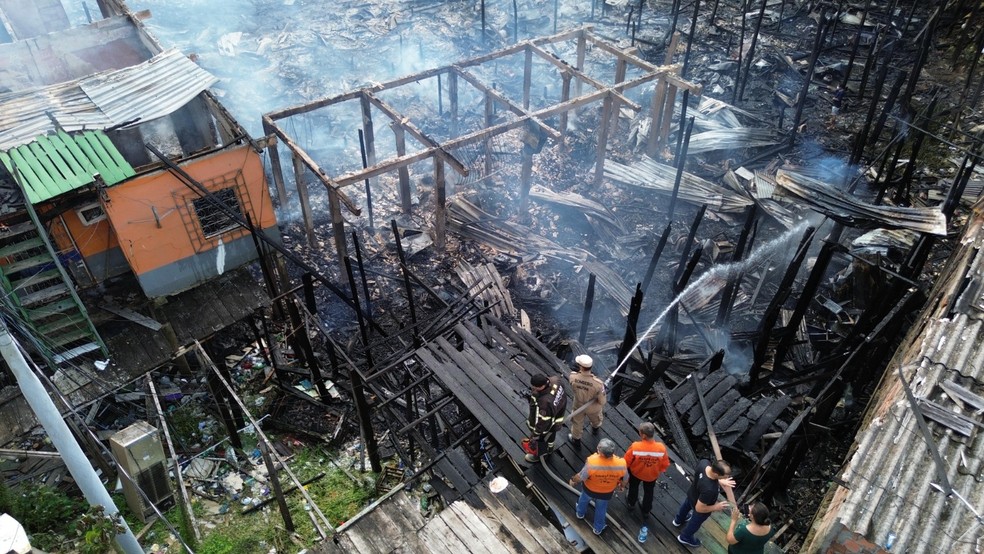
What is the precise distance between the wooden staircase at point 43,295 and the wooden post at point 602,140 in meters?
12.7

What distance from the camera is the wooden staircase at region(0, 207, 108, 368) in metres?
11.1

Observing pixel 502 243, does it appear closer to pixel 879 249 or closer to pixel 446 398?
pixel 446 398

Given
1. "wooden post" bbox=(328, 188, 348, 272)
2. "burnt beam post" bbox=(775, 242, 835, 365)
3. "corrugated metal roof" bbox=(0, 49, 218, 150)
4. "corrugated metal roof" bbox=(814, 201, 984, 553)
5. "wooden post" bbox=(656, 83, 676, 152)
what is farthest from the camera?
"wooden post" bbox=(656, 83, 676, 152)

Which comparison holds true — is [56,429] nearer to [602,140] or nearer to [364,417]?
[364,417]

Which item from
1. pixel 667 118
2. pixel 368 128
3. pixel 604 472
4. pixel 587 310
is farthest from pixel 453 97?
pixel 604 472

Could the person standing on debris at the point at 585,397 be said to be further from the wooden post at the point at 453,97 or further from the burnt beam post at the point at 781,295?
the wooden post at the point at 453,97

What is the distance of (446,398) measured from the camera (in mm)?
10141

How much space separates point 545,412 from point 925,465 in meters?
4.07

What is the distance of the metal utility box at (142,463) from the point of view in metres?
9.51

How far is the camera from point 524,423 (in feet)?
30.8

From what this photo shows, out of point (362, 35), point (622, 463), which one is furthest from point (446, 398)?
point (362, 35)

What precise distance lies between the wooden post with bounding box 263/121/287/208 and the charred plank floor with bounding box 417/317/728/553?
21.9ft

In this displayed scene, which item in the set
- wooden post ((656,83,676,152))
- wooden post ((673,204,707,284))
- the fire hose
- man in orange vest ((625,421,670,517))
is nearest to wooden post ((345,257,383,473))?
the fire hose

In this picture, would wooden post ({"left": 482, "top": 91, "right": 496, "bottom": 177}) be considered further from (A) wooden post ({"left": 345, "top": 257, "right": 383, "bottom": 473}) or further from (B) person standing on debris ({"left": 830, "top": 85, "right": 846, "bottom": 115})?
(B) person standing on debris ({"left": 830, "top": 85, "right": 846, "bottom": 115})
